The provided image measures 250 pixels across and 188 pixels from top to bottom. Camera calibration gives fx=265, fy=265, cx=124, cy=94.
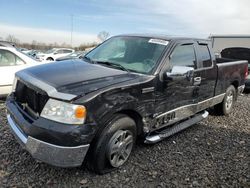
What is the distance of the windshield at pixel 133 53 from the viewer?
402 cm

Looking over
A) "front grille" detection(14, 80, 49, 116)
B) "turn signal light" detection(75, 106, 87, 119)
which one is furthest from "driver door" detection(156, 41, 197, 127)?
"front grille" detection(14, 80, 49, 116)

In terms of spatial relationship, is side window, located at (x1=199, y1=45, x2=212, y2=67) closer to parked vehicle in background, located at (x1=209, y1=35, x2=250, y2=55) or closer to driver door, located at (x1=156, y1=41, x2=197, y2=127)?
driver door, located at (x1=156, y1=41, x2=197, y2=127)

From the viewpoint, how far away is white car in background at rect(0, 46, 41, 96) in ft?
21.0

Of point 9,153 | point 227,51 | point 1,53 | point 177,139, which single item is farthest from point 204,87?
point 227,51

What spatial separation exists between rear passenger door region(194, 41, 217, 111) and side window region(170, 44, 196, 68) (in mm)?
196

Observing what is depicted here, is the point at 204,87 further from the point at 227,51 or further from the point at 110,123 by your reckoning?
the point at 227,51

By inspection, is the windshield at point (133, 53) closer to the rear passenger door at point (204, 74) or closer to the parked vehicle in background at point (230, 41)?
the rear passenger door at point (204, 74)

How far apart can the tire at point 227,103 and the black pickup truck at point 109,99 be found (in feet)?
4.50

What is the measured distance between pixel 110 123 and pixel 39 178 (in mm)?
1113

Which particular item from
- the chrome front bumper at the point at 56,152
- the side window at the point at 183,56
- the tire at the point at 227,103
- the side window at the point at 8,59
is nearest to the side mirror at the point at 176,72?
the side window at the point at 183,56

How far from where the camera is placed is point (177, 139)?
4.78 meters

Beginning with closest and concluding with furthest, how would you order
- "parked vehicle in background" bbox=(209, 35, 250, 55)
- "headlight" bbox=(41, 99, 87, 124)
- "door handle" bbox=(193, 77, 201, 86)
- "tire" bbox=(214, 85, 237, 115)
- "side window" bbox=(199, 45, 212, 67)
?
1. "headlight" bbox=(41, 99, 87, 124)
2. "door handle" bbox=(193, 77, 201, 86)
3. "side window" bbox=(199, 45, 212, 67)
4. "tire" bbox=(214, 85, 237, 115)
5. "parked vehicle in background" bbox=(209, 35, 250, 55)

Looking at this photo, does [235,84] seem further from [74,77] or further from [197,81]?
[74,77]

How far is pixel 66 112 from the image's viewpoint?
2883mm
